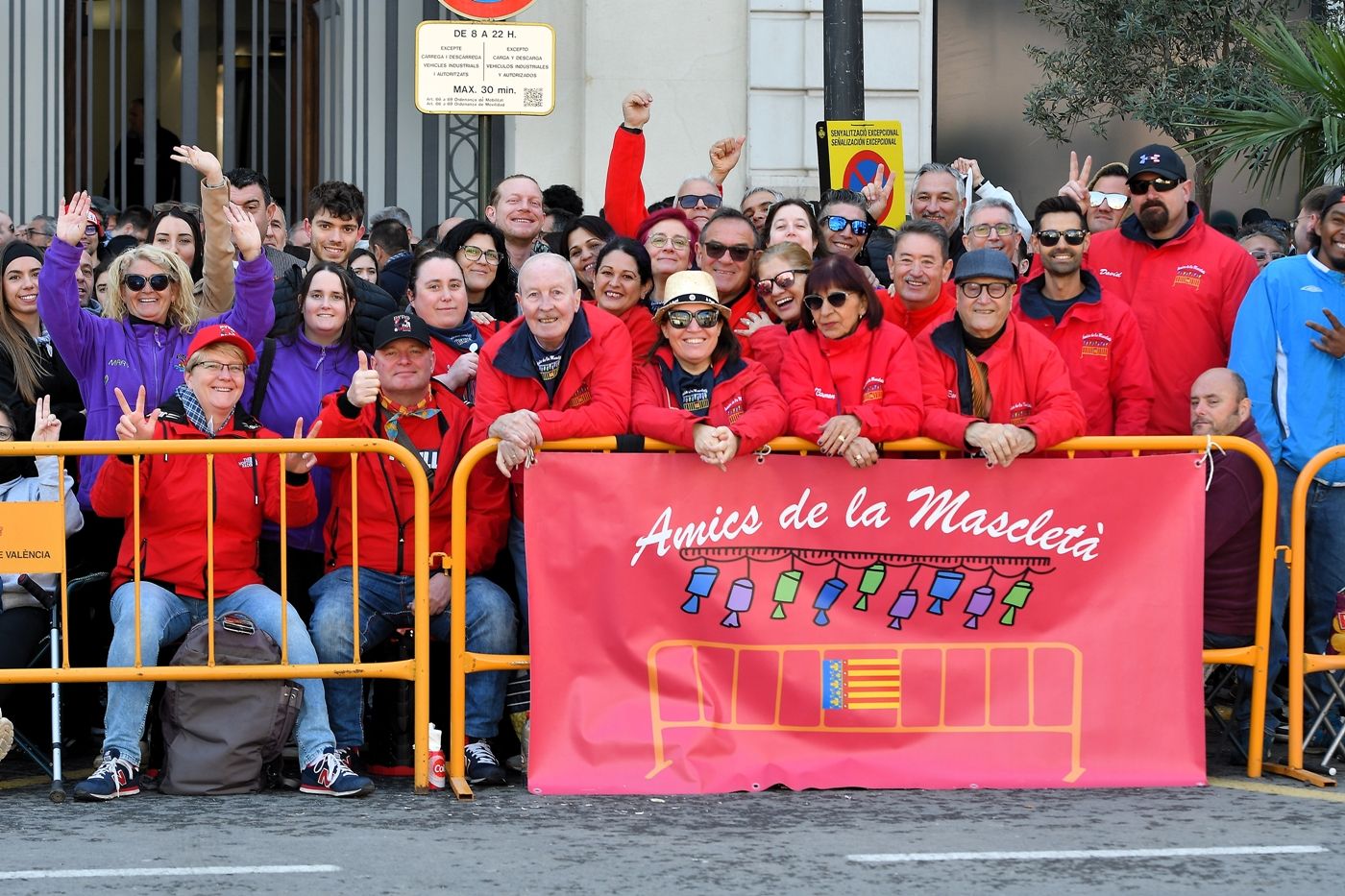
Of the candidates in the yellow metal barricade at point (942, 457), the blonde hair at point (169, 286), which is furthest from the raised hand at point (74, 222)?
the yellow metal barricade at point (942, 457)

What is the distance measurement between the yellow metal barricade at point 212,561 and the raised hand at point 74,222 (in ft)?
4.16

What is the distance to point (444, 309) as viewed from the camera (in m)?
8.25

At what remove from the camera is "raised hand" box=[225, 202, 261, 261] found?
26.7ft

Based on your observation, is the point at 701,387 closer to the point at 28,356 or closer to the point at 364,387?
the point at 364,387

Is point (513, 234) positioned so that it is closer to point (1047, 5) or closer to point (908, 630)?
point (908, 630)

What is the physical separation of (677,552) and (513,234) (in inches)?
109

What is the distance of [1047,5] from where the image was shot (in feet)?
45.8

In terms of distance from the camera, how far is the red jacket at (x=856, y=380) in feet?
23.8

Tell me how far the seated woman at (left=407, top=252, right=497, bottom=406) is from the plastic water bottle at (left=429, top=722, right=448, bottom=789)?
1.55 metres

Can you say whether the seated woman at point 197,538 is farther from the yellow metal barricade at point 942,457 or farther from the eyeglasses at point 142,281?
the eyeglasses at point 142,281

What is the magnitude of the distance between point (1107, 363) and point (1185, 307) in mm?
636

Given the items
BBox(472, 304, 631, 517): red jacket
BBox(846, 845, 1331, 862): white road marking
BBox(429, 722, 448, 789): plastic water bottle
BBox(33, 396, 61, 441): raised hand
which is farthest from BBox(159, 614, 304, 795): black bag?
BBox(846, 845, 1331, 862): white road marking

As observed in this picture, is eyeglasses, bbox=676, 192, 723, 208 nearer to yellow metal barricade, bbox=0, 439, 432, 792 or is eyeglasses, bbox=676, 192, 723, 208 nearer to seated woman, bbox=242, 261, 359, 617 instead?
seated woman, bbox=242, 261, 359, 617

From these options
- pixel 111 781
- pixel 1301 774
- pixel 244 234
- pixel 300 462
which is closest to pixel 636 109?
pixel 244 234
